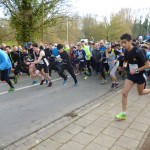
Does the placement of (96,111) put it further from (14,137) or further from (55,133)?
(14,137)

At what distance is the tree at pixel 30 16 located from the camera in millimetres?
21094

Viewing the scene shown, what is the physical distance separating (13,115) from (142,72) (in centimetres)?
318

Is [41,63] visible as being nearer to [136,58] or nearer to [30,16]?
[136,58]

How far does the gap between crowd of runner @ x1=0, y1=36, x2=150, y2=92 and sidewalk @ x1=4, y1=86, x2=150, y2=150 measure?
2103 millimetres

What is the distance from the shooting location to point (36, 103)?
7.22m

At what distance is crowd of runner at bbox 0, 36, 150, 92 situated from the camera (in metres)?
9.65

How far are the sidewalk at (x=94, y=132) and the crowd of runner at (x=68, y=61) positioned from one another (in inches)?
82.8

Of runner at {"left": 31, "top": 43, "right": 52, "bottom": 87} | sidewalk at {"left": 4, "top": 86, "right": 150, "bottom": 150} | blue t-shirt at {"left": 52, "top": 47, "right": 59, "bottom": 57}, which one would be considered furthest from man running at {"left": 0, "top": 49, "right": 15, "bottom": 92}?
blue t-shirt at {"left": 52, "top": 47, "right": 59, "bottom": 57}

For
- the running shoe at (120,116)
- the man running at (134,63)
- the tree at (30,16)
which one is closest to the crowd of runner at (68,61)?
the man running at (134,63)

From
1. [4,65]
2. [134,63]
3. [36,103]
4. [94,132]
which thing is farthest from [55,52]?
[94,132]

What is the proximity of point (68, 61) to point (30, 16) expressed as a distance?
12.7m

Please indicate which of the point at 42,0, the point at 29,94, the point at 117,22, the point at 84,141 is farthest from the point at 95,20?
the point at 84,141

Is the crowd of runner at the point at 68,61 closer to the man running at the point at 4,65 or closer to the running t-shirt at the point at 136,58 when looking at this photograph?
the man running at the point at 4,65

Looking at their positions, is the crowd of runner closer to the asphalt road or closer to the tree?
the asphalt road
